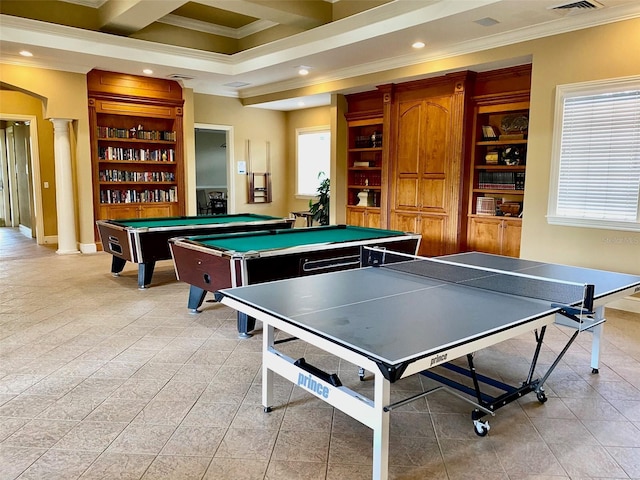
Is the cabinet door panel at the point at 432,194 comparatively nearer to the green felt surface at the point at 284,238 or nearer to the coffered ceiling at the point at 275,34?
the coffered ceiling at the point at 275,34

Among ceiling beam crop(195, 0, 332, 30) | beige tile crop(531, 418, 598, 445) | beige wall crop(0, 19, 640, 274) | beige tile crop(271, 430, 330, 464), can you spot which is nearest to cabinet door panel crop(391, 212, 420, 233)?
beige wall crop(0, 19, 640, 274)

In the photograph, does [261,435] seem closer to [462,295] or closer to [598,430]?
[462,295]

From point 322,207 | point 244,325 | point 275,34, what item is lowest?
point 244,325

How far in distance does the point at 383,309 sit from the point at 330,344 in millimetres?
453

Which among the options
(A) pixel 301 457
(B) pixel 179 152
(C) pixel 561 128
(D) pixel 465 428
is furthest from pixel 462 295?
(B) pixel 179 152

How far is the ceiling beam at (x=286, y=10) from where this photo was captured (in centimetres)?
550

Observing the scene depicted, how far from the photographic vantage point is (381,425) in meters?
1.86

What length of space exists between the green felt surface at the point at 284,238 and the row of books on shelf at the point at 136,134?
14.6ft

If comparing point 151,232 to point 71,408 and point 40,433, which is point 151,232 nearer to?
point 71,408

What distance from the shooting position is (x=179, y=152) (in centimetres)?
860

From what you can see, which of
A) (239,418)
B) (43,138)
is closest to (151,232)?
(239,418)

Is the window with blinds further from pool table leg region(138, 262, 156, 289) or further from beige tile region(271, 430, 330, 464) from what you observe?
pool table leg region(138, 262, 156, 289)

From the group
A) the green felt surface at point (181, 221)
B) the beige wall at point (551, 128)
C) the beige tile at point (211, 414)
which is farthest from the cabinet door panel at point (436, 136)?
the beige tile at point (211, 414)

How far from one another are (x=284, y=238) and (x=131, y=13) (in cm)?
364
